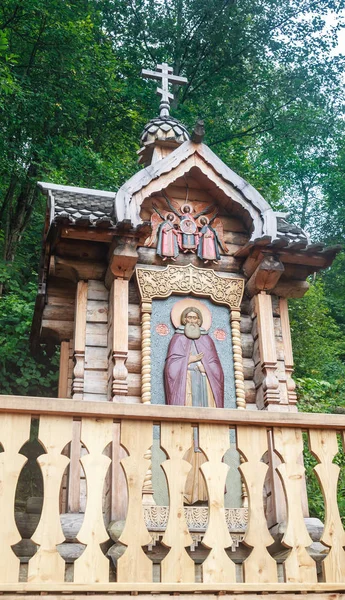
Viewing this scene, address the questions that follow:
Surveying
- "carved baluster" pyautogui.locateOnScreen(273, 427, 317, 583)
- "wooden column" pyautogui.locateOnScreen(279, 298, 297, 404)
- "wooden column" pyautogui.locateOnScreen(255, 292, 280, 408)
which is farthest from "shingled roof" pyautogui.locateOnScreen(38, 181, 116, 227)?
"carved baluster" pyautogui.locateOnScreen(273, 427, 317, 583)

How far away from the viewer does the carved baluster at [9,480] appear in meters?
2.98

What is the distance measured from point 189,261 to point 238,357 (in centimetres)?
119

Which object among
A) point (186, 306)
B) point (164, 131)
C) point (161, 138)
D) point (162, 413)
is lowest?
point (162, 413)

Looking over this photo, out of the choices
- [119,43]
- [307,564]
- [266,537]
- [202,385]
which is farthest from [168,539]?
[119,43]

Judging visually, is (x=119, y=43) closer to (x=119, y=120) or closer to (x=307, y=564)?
(x=119, y=120)

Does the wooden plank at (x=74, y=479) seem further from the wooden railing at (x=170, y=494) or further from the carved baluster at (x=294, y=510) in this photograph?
the carved baluster at (x=294, y=510)

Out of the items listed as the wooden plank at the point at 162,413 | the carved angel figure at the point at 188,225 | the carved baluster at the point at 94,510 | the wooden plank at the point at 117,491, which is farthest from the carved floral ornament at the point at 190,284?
the carved baluster at the point at 94,510

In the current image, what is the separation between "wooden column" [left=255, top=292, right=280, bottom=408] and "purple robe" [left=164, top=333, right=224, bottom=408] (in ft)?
1.42

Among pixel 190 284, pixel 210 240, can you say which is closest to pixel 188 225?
pixel 210 240

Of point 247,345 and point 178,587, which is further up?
point 247,345

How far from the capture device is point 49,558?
9.99 ft

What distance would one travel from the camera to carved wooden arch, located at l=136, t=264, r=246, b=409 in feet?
21.7

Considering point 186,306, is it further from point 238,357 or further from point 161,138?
point 161,138

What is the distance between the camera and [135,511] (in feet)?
10.6
